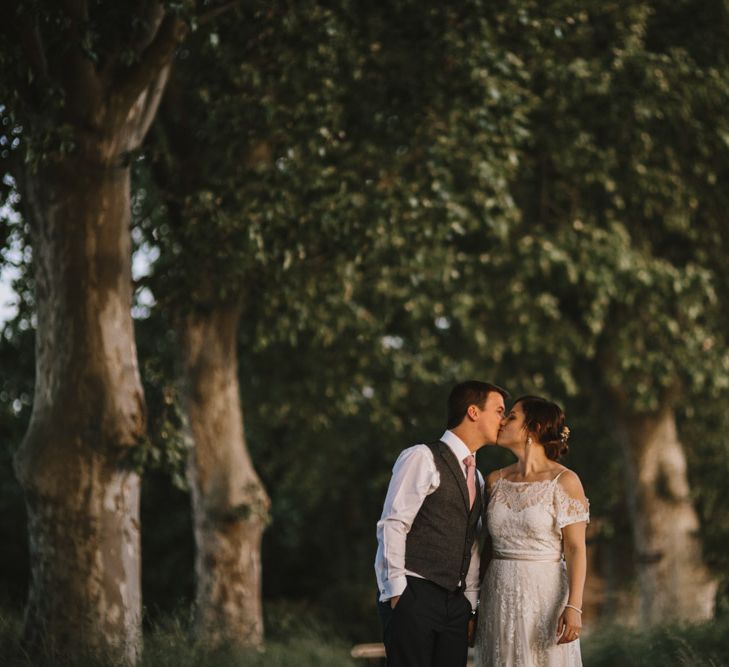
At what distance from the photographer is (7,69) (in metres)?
8.52

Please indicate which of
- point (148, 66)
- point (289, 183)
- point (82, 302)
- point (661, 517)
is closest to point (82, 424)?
point (82, 302)

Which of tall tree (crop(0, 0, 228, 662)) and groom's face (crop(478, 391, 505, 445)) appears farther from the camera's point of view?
tall tree (crop(0, 0, 228, 662))

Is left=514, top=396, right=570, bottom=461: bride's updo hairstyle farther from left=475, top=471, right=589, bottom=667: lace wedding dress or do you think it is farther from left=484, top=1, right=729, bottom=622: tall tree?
left=484, top=1, right=729, bottom=622: tall tree

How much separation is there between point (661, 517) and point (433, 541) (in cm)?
1201

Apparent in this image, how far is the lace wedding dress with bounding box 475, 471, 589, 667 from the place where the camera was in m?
6.16

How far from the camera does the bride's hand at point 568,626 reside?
5.92 m

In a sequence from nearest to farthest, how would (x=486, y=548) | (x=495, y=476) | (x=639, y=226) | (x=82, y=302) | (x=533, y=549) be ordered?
(x=533, y=549) < (x=486, y=548) < (x=495, y=476) < (x=82, y=302) < (x=639, y=226)

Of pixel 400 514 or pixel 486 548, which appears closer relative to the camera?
pixel 400 514

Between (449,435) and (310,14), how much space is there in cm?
579

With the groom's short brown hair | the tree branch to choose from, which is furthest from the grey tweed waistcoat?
the tree branch

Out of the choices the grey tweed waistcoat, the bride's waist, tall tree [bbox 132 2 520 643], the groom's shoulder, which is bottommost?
the bride's waist

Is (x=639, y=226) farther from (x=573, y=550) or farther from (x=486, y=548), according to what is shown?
(x=573, y=550)

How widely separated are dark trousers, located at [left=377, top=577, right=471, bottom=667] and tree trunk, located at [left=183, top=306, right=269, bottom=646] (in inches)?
258

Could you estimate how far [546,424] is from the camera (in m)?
6.30
